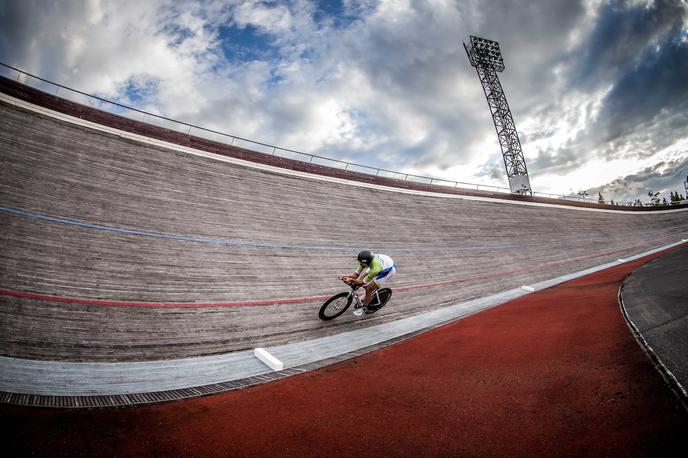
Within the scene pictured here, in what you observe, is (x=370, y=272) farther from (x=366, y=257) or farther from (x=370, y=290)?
(x=370, y=290)

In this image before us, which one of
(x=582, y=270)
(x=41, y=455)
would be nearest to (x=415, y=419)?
(x=41, y=455)

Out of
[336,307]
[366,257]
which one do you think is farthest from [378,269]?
[336,307]

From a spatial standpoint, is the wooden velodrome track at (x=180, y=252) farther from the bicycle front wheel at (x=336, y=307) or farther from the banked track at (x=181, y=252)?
the bicycle front wheel at (x=336, y=307)

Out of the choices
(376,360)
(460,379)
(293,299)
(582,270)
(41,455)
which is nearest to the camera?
(41,455)

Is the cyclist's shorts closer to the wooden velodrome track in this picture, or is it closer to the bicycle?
the bicycle

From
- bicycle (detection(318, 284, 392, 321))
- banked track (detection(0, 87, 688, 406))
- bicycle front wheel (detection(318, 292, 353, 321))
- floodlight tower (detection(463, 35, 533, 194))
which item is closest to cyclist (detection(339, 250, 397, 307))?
bicycle (detection(318, 284, 392, 321))

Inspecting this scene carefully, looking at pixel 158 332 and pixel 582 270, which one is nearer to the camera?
pixel 158 332

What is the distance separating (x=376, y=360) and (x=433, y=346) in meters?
1.02

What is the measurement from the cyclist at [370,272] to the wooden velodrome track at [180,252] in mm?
833

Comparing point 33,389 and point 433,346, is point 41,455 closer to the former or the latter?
point 33,389

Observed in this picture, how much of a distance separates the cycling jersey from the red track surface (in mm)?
1638

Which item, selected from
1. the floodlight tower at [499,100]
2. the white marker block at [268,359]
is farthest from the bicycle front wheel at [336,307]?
the floodlight tower at [499,100]

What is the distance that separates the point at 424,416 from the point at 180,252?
18.1 ft

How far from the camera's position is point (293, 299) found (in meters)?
5.92
